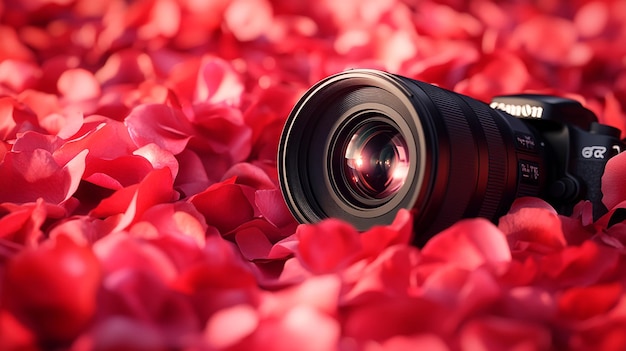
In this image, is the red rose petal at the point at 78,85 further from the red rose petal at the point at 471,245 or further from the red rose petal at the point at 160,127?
the red rose petal at the point at 471,245

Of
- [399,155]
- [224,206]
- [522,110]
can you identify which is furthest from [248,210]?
[522,110]

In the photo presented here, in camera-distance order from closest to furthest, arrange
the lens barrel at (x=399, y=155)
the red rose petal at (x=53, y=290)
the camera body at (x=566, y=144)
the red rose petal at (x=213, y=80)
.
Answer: the red rose petal at (x=53, y=290)
the lens barrel at (x=399, y=155)
the camera body at (x=566, y=144)
the red rose petal at (x=213, y=80)

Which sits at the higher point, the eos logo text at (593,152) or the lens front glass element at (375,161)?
the eos logo text at (593,152)

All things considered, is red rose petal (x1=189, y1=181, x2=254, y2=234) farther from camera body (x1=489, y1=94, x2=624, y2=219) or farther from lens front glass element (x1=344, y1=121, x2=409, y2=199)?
camera body (x1=489, y1=94, x2=624, y2=219)

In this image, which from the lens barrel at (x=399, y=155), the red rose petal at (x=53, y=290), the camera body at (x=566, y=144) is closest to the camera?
the red rose petal at (x=53, y=290)

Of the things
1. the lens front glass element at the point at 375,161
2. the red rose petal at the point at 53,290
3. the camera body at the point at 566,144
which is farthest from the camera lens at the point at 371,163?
the red rose petal at the point at 53,290

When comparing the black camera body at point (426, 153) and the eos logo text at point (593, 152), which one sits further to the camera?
the eos logo text at point (593, 152)
